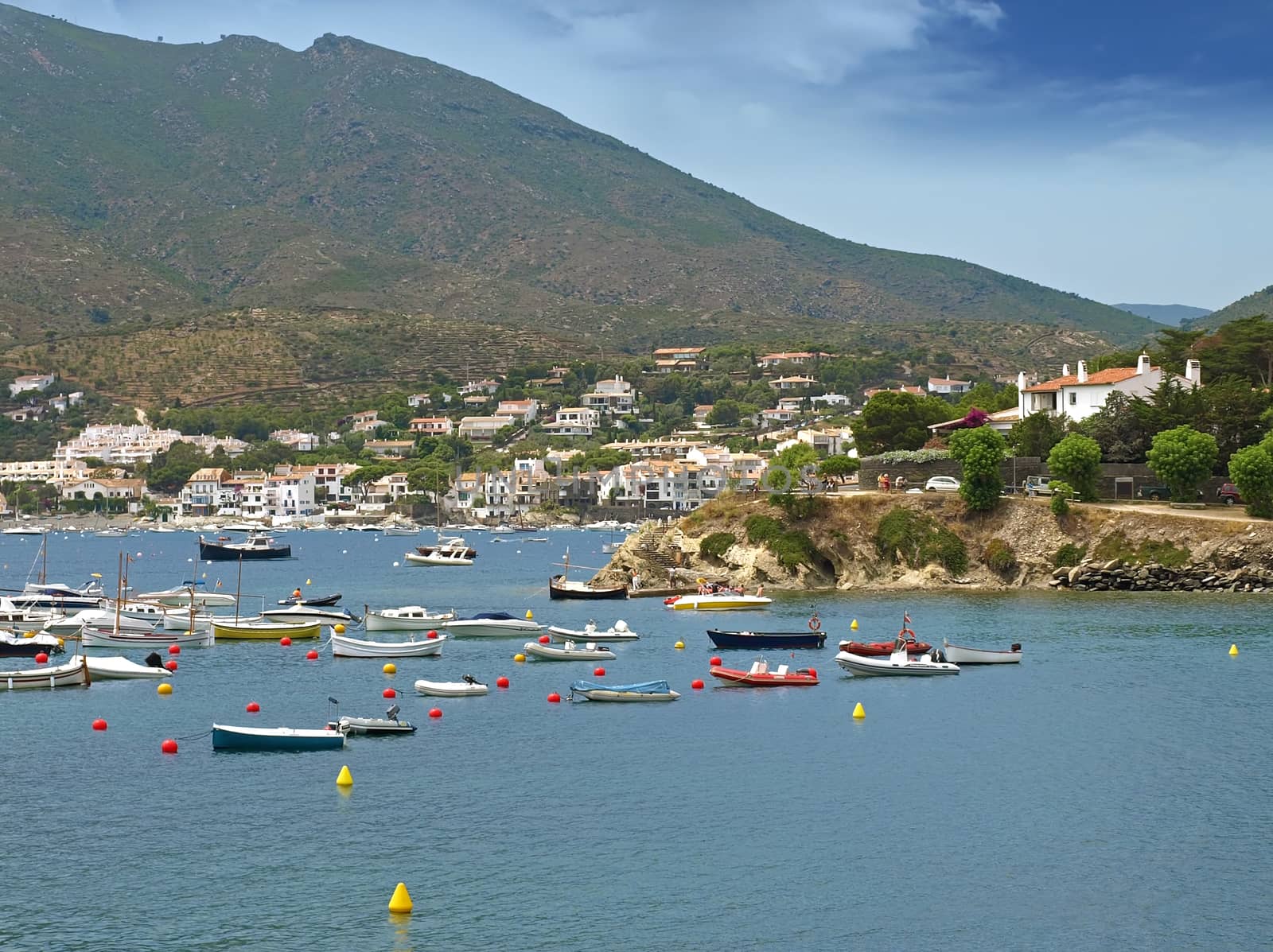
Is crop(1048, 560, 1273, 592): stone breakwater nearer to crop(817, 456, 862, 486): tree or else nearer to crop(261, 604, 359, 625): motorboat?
crop(817, 456, 862, 486): tree

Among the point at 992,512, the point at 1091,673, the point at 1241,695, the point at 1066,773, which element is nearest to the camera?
the point at 1066,773

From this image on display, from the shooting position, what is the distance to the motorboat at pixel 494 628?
249ft

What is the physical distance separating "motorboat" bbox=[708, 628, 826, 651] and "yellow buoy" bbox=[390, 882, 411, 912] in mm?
36683

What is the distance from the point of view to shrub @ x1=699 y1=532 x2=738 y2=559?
319 feet

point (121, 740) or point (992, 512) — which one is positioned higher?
point (992, 512)

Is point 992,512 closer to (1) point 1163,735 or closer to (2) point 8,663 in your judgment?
(1) point 1163,735

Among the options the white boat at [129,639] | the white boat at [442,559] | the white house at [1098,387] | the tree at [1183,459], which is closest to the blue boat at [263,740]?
the white boat at [129,639]

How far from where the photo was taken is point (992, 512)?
93.0 meters

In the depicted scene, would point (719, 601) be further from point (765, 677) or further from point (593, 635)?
point (765, 677)

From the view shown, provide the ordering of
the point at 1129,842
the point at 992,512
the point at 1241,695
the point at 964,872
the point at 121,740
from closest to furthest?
1. the point at 964,872
2. the point at 1129,842
3. the point at 121,740
4. the point at 1241,695
5. the point at 992,512

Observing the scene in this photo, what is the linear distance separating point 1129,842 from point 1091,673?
24.4 m

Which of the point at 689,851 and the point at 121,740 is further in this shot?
the point at 121,740

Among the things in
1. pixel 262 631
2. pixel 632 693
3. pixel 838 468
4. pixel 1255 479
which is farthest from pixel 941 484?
pixel 632 693

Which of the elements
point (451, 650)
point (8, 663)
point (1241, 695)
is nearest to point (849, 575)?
point (451, 650)
